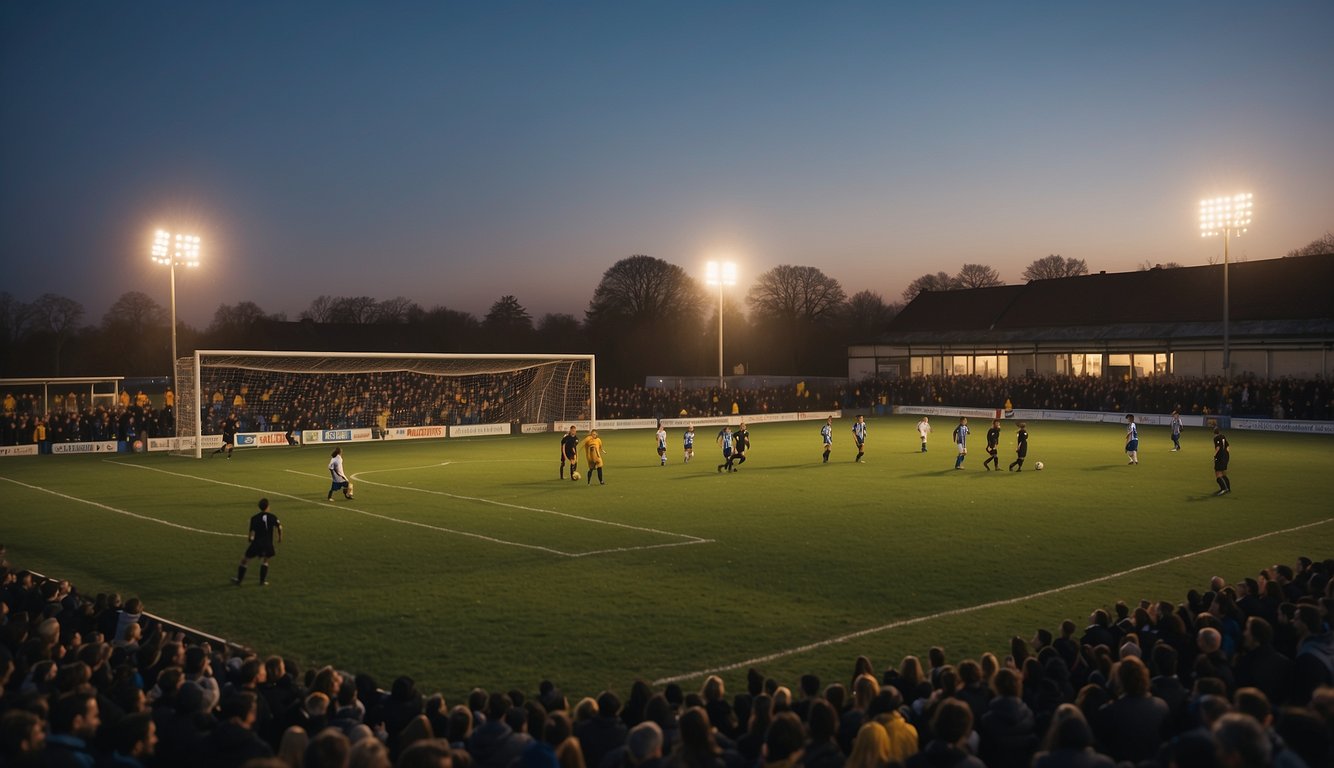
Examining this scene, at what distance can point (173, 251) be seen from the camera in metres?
39.0

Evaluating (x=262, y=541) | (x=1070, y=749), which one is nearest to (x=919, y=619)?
(x=1070, y=749)

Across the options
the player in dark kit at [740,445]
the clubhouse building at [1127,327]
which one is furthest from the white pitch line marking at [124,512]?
the clubhouse building at [1127,327]

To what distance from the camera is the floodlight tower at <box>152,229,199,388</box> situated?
38906 mm

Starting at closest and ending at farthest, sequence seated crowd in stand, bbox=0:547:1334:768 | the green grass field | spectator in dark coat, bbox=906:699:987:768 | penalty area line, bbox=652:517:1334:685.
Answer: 1. seated crowd in stand, bbox=0:547:1334:768
2. spectator in dark coat, bbox=906:699:987:768
3. penalty area line, bbox=652:517:1334:685
4. the green grass field

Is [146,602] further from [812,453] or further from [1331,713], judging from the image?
[812,453]

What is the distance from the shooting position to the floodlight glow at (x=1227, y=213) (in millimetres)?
44562

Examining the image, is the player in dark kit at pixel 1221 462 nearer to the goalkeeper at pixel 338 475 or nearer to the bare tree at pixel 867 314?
the goalkeeper at pixel 338 475

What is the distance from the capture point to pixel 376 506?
875 inches

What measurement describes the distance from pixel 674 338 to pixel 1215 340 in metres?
42.0

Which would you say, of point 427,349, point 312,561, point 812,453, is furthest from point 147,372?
point 312,561

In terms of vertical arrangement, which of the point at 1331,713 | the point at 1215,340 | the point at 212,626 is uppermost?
the point at 1215,340

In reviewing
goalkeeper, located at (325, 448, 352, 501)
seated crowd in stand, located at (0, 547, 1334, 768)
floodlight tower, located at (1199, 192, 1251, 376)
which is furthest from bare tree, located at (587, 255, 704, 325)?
seated crowd in stand, located at (0, 547, 1334, 768)

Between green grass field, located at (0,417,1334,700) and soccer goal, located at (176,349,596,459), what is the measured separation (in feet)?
31.8

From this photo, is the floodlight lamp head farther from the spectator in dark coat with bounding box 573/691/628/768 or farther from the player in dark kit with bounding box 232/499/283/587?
the spectator in dark coat with bounding box 573/691/628/768
